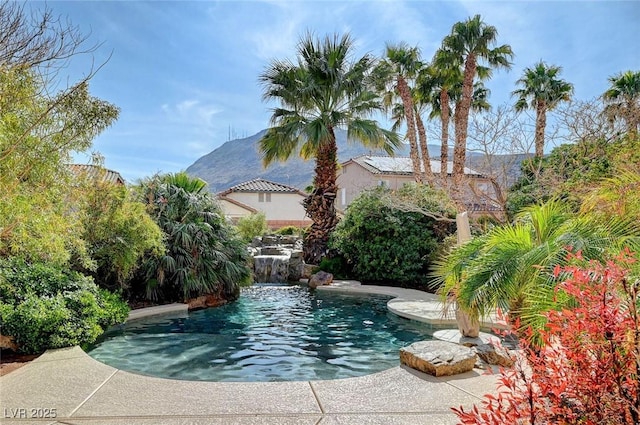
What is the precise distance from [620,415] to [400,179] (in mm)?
28789

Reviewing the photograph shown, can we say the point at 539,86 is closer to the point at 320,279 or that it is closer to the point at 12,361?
the point at 320,279

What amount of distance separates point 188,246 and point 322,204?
7268 millimetres

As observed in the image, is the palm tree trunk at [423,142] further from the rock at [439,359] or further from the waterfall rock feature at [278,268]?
the rock at [439,359]

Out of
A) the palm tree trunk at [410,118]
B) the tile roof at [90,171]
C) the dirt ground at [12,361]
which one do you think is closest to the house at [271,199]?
the palm tree trunk at [410,118]

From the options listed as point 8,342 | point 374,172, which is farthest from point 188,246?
point 374,172

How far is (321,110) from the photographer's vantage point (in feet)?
55.5

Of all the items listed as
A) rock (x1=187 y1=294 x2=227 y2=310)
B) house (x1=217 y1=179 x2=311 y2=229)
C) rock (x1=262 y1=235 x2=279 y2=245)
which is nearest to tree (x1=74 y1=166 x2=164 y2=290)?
rock (x1=187 y1=294 x2=227 y2=310)

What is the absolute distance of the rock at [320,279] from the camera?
14914mm

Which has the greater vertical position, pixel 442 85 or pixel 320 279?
pixel 442 85

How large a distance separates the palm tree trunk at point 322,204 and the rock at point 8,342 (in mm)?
12165

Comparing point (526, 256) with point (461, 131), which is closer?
point (526, 256)

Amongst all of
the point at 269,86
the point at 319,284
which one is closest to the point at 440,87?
the point at 269,86

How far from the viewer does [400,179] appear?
98.9ft

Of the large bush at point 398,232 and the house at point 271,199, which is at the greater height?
the house at point 271,199
